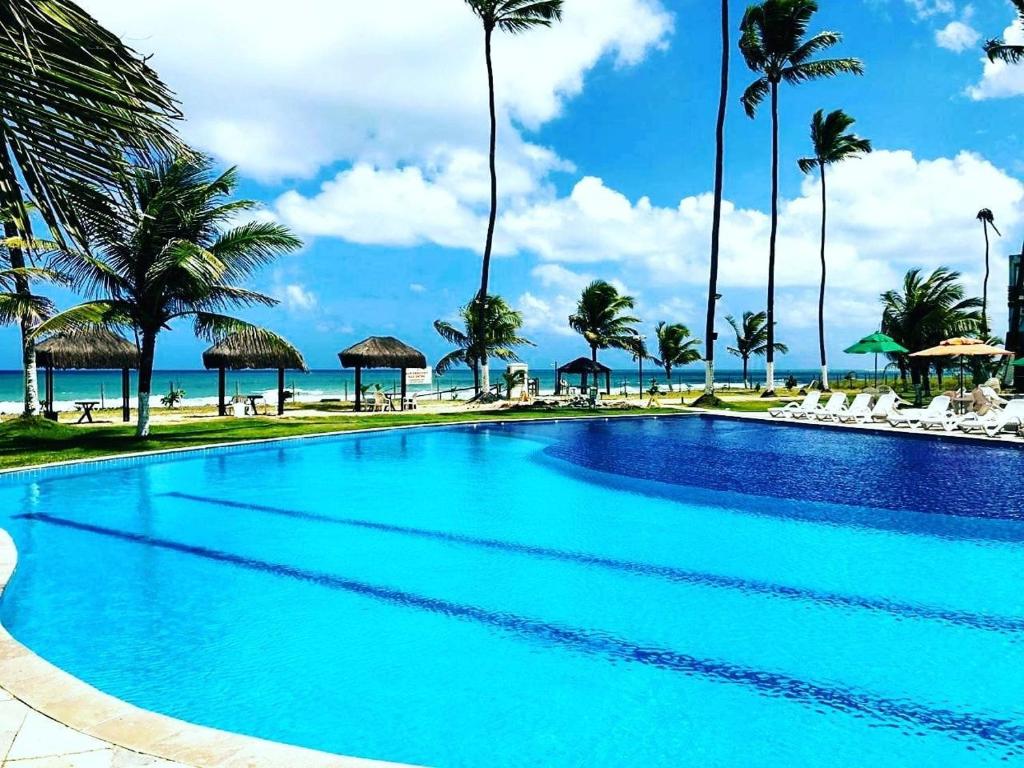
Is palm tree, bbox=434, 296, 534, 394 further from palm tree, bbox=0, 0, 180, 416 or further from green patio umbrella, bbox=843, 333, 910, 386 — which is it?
palm tree, bbox=0, 0, 180, 416

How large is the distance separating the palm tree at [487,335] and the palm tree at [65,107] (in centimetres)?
2570

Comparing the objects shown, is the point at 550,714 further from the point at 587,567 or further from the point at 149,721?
the point at 587,567

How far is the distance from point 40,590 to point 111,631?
146 cm

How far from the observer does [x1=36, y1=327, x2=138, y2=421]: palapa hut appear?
2030 cm

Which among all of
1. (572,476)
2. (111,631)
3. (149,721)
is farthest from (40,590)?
(572,476)

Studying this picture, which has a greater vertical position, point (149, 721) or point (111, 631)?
point (149, 721)

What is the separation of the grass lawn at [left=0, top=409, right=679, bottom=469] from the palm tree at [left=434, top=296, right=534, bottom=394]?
7453mm

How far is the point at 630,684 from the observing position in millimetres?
4371

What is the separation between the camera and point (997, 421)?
15.3m

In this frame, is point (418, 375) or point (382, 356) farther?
point (418, 375)

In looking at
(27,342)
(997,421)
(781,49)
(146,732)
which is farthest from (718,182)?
(146,732)

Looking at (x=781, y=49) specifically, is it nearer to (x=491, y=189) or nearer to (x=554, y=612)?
(x=491, y=189)

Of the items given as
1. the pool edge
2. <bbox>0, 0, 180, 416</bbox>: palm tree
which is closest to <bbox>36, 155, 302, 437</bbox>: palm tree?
the pool edge

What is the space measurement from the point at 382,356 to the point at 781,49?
61.3 ft
